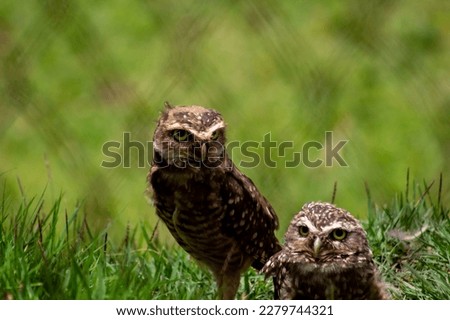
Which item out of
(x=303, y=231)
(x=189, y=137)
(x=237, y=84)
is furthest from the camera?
(x=237, y=84)

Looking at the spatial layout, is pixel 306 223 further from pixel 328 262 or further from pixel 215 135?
pixel 215 135

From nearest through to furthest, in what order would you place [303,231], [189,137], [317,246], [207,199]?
[317,246]
[303,231]
[189,137]
[207,199]

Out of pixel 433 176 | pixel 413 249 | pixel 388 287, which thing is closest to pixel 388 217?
pixel 413 249

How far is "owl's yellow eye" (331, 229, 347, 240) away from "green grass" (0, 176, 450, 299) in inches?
16.1

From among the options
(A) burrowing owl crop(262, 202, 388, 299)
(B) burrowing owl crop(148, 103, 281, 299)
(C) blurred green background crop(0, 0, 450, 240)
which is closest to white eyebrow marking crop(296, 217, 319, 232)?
(A) burrowing owl crop(262, 202, 388, 299)

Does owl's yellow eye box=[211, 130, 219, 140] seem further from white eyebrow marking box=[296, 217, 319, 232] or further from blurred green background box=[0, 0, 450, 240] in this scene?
blurred green background box=[0, 0, 450, 240]

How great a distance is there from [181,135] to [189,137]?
0.03 m

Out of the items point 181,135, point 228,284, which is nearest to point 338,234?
point 228,284

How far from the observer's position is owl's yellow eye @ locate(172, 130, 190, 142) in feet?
12.3

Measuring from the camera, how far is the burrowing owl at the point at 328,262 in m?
3.49

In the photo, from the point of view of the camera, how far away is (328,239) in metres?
3.54

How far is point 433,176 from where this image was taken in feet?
19.0

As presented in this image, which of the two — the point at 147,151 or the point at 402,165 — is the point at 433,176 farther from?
the point at 147,151

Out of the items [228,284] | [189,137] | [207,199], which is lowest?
[228,284]
